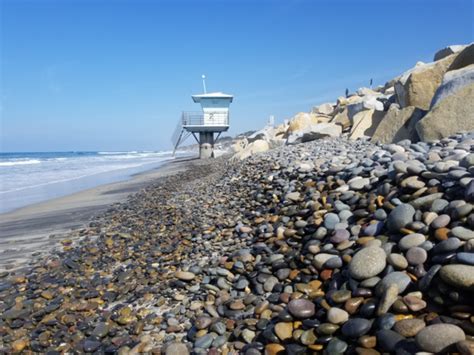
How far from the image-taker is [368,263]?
2.24m

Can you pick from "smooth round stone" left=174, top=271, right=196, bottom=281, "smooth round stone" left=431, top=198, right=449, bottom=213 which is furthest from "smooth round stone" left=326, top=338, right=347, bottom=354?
"smooth round stone" left=174, top=271, right=196, bottom=281

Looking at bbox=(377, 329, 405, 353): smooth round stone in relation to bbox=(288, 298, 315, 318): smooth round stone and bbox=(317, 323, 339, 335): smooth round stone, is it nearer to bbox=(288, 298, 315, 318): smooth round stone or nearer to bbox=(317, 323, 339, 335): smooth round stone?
bbox=(317, 323, 339, 335): smooth round stone

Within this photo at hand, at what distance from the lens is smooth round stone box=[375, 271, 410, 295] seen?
1994 mm

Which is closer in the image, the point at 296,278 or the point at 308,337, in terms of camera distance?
the point at 308,337

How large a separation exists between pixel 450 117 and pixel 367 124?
11.0 feet

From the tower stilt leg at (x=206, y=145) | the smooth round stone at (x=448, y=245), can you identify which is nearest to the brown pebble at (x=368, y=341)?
the smooth round stone at (x=448, y=245)

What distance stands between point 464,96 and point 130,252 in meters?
5.12

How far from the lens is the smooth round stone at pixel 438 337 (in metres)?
1.56

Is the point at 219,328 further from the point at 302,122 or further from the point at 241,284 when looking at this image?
the point at 302,122

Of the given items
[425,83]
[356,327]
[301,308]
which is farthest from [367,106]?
[356,327]

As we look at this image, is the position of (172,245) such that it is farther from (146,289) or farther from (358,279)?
(358,279)

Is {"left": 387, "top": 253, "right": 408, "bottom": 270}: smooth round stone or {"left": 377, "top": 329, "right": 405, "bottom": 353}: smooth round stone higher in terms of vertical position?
{"left": 387, "top": 253, "right": 408, "bottom": 270}: smooth round stone

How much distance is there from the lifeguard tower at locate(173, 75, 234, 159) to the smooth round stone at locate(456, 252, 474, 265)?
21.0m

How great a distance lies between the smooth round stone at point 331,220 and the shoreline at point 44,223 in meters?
3.99
